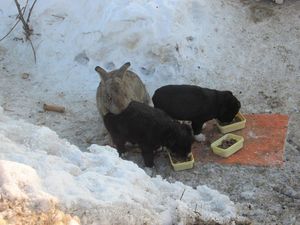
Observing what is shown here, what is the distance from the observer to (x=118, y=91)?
7.41 meters

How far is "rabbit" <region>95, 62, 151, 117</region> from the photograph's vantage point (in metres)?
7.33

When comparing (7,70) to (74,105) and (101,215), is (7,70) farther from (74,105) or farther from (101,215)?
(101,215)

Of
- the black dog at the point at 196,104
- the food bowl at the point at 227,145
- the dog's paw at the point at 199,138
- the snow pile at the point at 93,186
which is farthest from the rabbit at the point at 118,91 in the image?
the snow pile at the point at 93,186

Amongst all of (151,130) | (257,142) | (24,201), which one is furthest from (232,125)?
(24,201)

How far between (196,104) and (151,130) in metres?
0.86

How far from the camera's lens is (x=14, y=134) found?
19.6 feet

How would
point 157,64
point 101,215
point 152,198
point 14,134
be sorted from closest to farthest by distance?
point 101,215 < point 152,198 < point 14,134 < point 157,64

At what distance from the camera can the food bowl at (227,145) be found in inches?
282

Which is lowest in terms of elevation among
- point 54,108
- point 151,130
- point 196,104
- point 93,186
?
point 54,108

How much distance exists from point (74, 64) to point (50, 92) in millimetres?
679

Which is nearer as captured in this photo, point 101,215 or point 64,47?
point 101,215

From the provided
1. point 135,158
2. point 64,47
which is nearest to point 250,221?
point 135,158

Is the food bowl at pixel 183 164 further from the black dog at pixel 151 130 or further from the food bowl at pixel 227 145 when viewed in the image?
the food bowl at pixel 227 145

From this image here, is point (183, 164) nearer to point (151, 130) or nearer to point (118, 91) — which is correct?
point (151, 130)
